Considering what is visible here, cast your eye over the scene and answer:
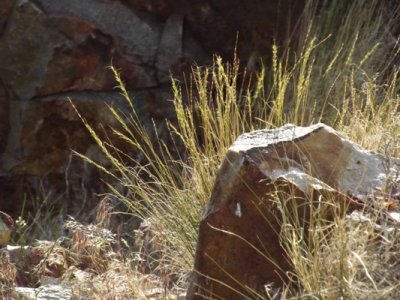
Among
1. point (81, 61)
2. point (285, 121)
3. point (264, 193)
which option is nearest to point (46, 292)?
point (264, 193)

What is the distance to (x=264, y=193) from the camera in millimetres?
3363

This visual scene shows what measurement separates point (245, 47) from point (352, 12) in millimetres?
771

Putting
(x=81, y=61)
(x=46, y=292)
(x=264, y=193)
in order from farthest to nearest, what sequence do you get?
(x=81, y=61), (x=46, y=292), (x=264, y=193)

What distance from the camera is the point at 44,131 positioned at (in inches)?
228

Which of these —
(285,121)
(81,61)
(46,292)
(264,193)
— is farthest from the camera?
(81,61)

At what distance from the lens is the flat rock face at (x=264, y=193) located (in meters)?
3.33

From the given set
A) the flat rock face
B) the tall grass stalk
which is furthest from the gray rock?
the flat rock face

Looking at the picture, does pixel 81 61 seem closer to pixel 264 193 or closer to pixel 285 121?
pixel 285 121

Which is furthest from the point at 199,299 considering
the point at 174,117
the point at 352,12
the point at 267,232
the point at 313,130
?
the point at 352,12

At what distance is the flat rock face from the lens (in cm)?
333

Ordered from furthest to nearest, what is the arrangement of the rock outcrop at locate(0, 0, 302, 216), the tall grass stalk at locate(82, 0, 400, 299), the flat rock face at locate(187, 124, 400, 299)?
1. the rock outcrop at locate(0, 0, 302, 216)
2. the tall grass stalk at locate(82, 0, 400, 299)
3. the flat rock face at locate(187, 124, 400, 299)

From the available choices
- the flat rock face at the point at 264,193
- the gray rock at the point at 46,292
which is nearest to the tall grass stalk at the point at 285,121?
the flat rock face at the point at 264,193

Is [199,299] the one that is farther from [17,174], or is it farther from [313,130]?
→ [17,174]

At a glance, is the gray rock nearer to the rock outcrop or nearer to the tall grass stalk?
the tall grass stalk
